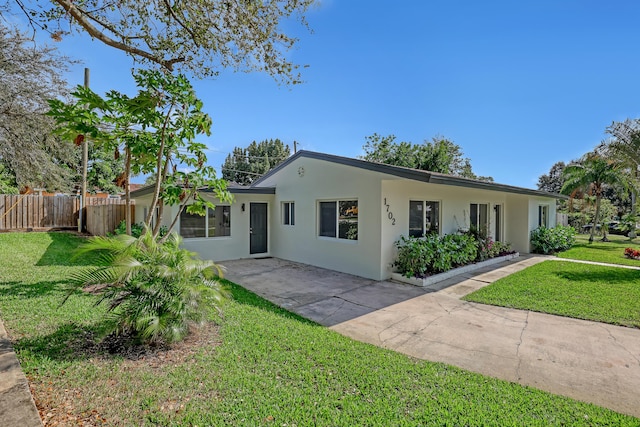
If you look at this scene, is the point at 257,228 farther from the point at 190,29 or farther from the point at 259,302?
the point at 190,29

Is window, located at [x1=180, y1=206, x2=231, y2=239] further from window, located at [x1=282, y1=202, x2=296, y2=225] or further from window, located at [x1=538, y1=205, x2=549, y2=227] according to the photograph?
window, located at [x1=538, y1=205, x2=549, y2=227]

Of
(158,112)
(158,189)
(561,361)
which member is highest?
(158,112)

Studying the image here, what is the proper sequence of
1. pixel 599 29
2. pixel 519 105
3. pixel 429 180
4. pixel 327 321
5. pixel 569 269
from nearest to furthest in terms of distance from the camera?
pixel 327 321
pixel 429 180
pixel 599 29
pixel 569 269
pixel 519 105

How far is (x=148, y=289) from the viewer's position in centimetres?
396

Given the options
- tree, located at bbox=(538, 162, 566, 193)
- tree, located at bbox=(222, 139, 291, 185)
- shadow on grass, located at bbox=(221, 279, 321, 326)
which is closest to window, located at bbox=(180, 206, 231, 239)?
shadow on grass, located at bbox=(221, 279, 321, 326)

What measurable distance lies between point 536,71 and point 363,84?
21.7ft

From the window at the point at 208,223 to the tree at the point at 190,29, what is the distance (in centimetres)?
541

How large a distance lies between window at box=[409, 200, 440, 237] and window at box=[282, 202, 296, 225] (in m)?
4.29

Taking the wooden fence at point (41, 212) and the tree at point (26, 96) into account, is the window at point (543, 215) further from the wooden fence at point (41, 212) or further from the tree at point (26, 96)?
the tree at point (26, 96)

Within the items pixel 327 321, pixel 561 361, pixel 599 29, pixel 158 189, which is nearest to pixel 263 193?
pixel 158 189

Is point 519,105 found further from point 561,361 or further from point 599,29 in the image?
point 561,361

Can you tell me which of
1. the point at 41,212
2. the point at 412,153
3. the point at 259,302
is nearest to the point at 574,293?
the point at 259,302

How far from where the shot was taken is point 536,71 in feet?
36.1

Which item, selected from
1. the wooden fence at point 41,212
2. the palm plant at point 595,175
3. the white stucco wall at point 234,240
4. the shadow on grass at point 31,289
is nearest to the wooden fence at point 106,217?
the wooden fence at point 41,212
